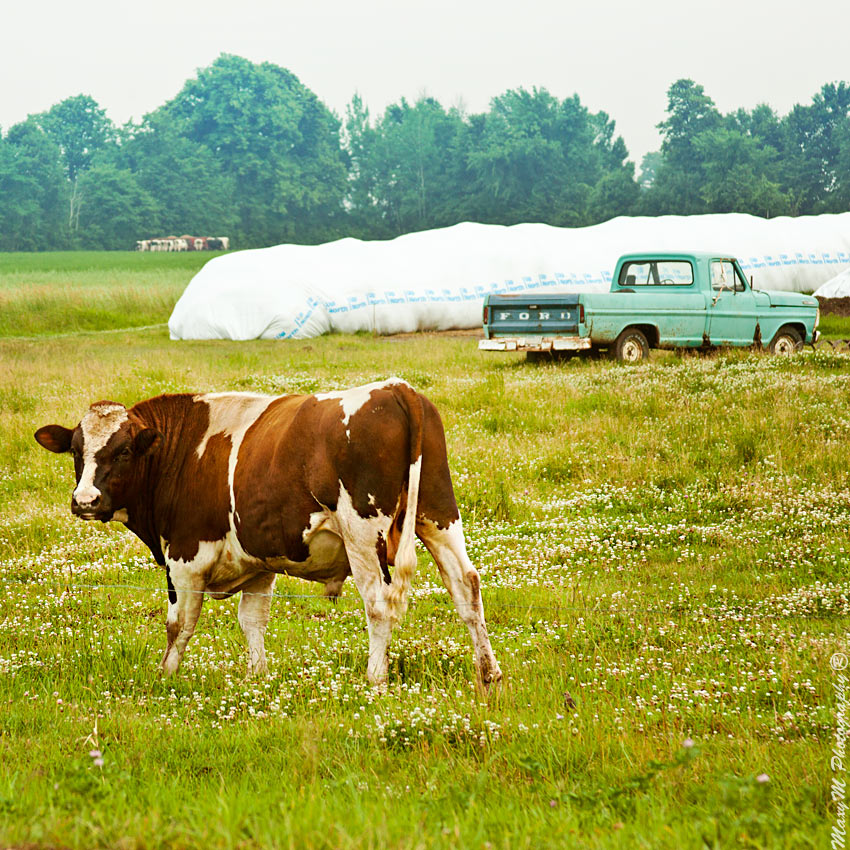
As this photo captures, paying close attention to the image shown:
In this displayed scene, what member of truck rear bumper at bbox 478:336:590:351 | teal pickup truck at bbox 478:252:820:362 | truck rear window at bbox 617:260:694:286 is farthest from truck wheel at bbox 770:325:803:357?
truck rear bumper at bbox 478:336:590:351

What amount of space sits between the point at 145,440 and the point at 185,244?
81210 millimetres

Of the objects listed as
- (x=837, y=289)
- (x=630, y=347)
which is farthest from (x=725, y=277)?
(x=837, y=289)

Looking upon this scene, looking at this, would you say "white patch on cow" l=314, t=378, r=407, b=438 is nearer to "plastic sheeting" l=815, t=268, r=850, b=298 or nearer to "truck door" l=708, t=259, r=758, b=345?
"truck door" l=708, t=259, r=758, b=345

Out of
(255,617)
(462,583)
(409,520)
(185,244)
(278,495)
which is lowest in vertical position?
(255,617)

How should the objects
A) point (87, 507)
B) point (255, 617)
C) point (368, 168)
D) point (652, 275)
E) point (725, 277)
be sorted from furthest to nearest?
point (368, 168) → point (652, 275) → point (725, 277) → point (255, 617) → point (87, 507)

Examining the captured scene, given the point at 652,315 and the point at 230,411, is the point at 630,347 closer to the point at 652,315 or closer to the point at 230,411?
the point at 652,315

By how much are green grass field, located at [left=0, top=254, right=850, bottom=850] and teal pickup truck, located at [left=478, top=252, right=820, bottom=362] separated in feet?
21.7

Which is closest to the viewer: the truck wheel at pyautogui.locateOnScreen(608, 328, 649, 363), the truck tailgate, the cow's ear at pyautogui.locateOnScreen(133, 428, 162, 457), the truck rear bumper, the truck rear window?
the cow's ear at pyautogui.locateOnScreen(133, 428, 162, 457)

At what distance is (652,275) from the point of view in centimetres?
2248

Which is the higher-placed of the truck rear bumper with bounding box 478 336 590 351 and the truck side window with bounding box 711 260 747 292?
the truck side window with bounding box 711 260 747 292

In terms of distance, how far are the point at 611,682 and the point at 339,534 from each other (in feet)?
5.94

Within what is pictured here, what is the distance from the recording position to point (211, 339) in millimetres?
31688

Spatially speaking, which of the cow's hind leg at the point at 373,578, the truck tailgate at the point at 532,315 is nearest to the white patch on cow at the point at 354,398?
the cow's hind leg at the point at 373,578

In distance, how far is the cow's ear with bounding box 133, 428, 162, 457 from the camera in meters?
6.80
